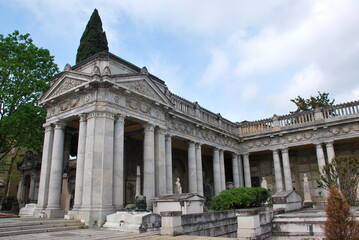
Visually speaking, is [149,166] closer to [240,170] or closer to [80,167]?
[80,167]

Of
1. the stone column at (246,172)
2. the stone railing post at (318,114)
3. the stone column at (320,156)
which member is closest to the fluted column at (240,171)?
the stone column at (246,172)

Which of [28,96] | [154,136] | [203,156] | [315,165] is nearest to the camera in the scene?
[154,136]

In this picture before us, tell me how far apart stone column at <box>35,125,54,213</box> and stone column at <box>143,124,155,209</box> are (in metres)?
5.91

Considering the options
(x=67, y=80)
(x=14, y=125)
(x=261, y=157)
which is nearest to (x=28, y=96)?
(x=14, y=125)

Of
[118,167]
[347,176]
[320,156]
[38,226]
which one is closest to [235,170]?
[320,156]

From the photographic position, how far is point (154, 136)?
19203mm

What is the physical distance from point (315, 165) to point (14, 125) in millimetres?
26660

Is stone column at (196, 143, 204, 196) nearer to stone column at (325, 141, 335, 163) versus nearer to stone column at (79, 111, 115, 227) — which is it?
stone column at (79, 111, 115, 227)

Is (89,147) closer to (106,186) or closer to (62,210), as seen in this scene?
(106,186)

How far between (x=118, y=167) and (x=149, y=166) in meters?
2.39

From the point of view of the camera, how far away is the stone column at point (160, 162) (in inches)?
721

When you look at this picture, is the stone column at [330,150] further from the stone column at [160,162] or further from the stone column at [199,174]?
the stone column at [160,162]

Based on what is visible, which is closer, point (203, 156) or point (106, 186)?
point (106, 186)

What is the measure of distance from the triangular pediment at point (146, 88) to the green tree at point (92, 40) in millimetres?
13216
